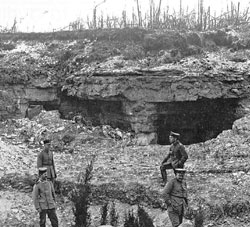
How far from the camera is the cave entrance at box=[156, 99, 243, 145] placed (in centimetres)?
1464

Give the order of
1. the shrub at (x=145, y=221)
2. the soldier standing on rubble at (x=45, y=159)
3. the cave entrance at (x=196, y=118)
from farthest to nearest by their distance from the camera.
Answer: the cave entrance at (x=196, y=118)
the soldier standing on rubble at (x=45, y=159)
the shrub at (x=145, y=221)

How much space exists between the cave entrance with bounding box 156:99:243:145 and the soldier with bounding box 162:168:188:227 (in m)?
7.77

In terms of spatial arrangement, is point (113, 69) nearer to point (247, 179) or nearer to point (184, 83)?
point (184, 83)

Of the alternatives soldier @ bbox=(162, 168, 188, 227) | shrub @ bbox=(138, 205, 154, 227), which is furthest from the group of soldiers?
shrub @ bbox=(138, 205, 154, 227)

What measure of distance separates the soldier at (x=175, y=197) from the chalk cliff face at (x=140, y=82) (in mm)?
6981

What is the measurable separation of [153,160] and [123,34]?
7.06m

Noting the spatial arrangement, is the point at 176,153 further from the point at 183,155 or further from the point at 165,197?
the point at 165,197

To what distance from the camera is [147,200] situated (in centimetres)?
930

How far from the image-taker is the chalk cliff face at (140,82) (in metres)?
14.3

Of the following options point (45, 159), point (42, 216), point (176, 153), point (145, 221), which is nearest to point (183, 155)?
point (176, 153)

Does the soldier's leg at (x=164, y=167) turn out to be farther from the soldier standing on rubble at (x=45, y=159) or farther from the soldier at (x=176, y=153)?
the soldier standing on rubble at (x=45, y=159)

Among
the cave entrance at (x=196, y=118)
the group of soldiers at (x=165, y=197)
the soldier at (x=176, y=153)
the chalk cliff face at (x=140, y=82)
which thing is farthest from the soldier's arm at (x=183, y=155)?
the cave entrance at (x=196, y=118)

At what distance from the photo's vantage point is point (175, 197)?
7012 millimetres

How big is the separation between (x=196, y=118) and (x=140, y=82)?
8.04 ft
